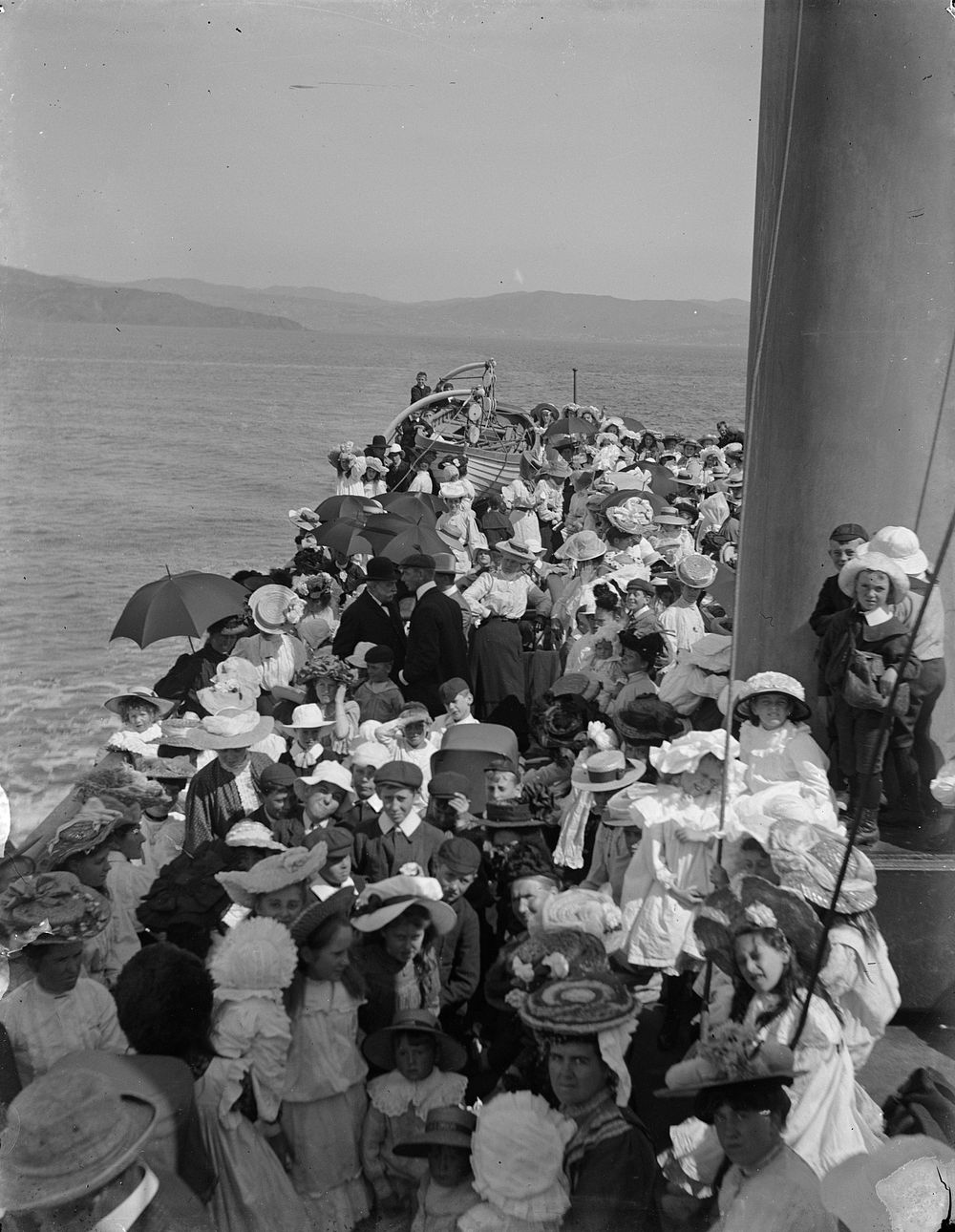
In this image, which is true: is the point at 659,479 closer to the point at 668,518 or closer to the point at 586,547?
the point at 668,518

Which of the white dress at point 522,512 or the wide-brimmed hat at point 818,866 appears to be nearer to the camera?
the wide-brimmed hat at point 818,866

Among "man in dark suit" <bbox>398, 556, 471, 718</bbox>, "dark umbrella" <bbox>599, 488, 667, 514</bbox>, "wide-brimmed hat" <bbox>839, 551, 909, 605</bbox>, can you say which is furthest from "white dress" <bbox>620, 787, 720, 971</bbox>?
"dark umbrella" <bbox>599, 488, 667, 514</bbox>

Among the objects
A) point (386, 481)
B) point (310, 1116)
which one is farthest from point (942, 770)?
point (386, 481)

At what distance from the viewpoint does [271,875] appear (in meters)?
5.06

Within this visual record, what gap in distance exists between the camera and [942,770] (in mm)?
6422

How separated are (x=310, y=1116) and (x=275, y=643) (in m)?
5.26

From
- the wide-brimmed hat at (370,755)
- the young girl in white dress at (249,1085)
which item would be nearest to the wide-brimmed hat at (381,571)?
the wide-brimmed hat at (370,755)

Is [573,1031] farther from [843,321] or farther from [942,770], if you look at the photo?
[843,321]

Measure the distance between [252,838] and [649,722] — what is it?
2.05 m

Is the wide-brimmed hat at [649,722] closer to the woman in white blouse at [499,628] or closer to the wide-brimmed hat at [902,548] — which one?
the wide-brimmed hat at [902,548]

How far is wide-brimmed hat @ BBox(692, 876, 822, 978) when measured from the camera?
449 cm

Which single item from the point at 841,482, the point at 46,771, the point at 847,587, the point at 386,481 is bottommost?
the point at 46,771

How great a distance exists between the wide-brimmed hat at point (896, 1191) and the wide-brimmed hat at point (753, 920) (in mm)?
643

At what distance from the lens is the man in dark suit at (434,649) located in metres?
9.04
